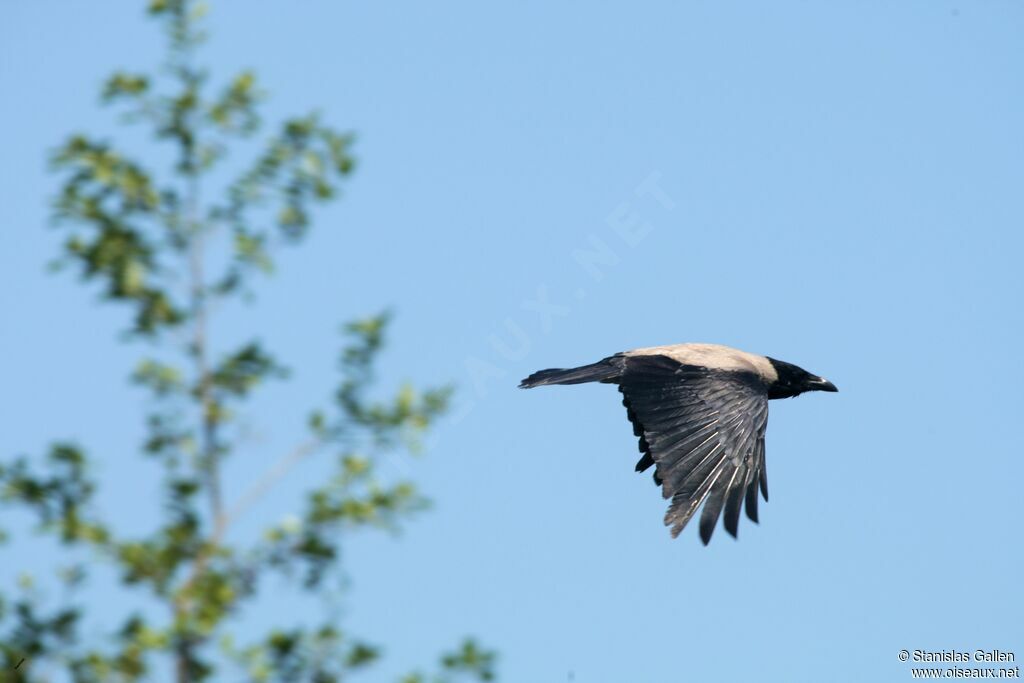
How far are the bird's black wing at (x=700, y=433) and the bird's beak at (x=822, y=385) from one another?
153cm

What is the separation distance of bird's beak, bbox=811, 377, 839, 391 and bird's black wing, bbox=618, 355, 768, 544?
5.01ft

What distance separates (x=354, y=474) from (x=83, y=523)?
1.01 meters

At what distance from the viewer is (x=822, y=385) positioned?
1080 centimetres

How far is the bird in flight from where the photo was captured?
7605 mm

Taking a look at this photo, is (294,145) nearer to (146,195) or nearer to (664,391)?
(146,195)

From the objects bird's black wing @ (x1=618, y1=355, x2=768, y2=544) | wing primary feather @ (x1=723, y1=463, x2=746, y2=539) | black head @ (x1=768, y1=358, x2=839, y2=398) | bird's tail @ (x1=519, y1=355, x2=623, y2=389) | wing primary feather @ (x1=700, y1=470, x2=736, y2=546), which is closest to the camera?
wing primary feather @ (x1=700, y1=470, x2=736, y2=546)

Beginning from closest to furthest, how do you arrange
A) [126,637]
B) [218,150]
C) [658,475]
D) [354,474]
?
[126,637] → [354,474] → [218,150] → [658,475]

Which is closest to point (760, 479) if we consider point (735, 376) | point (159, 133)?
point (735, 376)

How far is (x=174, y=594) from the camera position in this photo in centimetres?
463

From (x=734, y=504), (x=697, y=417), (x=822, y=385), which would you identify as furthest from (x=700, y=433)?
(x=822, y=385)

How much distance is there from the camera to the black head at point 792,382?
10.6 m

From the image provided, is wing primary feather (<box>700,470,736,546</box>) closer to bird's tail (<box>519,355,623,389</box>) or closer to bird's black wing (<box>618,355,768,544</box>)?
bird's black wing (<box>618,355,768,544</box>)

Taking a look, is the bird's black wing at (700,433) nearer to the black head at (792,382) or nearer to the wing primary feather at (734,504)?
the wing primary feather at (734,504)

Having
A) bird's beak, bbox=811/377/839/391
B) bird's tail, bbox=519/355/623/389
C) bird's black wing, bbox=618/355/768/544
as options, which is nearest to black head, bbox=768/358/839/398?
bird's beak, bbox=811/377/839/391
